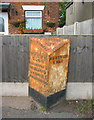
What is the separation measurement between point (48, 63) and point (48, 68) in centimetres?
12

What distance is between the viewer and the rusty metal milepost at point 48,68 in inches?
103

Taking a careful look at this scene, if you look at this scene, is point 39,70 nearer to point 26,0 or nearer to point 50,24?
point 50,24

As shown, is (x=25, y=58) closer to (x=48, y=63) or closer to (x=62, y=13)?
(x=48, y=63)

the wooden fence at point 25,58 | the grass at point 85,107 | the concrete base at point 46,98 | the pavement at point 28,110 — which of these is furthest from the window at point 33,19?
the grass at point 85,107

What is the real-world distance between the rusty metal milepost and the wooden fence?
265mm

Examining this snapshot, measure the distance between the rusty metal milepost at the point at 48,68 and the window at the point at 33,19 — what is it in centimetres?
652

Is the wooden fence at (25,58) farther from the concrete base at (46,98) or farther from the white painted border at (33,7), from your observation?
the white painted border at (33,7)

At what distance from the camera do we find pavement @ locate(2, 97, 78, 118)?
2611 millimetres

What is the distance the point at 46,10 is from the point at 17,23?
251 centimetres

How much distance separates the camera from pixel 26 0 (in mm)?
8867

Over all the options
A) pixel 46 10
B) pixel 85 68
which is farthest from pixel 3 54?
pixel 46 10

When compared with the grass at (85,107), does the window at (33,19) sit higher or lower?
higher

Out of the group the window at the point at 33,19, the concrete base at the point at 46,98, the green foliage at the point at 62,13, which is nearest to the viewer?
the concrete base at the point at 46,98

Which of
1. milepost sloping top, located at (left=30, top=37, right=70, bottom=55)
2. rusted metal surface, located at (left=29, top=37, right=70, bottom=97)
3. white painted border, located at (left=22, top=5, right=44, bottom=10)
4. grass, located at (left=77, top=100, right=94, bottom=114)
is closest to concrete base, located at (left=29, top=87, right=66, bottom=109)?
rusted metal surface, located at (left=29, top=37, right=70, bottom=97)
